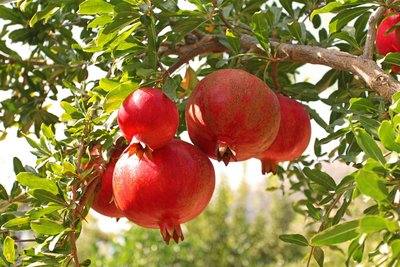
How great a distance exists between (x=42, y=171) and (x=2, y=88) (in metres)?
0.62

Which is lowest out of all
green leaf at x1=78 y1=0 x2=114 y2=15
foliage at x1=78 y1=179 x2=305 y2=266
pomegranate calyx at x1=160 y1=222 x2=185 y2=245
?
Answer: foliage at x1=78 y1=179 x2=305 y2=266

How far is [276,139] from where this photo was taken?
1166 millimetres

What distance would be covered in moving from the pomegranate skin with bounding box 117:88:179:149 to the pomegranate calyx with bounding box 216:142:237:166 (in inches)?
3.1

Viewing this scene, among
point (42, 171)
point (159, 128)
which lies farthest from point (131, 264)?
point (159, 128)

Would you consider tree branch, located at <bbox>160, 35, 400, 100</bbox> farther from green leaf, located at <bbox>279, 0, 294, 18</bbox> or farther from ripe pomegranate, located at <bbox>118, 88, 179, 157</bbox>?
green leaf, located at <bbox>279, 0, 294, 18</bbox>

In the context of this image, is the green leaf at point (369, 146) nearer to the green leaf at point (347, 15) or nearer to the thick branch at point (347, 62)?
the thick branch at point (347, 62)

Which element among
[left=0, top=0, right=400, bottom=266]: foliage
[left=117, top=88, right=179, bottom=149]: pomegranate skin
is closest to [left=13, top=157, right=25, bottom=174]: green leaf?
[left=0, top=0, right=400, bottom=266]: foliage

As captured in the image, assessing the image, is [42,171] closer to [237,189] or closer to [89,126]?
[89,126]

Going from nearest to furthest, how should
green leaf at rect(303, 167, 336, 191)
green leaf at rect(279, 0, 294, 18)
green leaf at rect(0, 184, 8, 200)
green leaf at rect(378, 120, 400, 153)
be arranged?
green leaf at rect(378, 120, 400, 153)
green leaf at rect(303, 167, 336, 191)
green leaf at rect(0, 184, 8, 200)
green leaf at rect(279, 0, 294, 18)

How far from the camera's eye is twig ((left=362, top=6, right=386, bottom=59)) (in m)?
1.04

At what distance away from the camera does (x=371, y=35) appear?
3.53ft

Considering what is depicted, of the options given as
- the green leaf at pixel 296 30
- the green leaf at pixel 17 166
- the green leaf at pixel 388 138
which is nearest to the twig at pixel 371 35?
the green leaf at pixel 296 30

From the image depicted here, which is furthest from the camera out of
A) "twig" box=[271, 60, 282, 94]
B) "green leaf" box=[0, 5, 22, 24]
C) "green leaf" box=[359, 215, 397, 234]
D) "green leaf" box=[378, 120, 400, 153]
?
"green leaf" box=[0, 5, 22, 24]

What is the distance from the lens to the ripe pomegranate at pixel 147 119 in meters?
0.95
